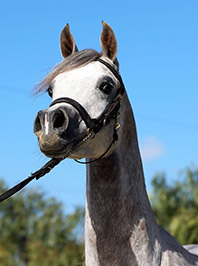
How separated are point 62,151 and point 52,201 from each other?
86.9 feet

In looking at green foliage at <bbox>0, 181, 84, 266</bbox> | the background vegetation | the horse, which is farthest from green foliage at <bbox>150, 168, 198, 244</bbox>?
the horse

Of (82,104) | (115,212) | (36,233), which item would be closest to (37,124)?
(82,104)

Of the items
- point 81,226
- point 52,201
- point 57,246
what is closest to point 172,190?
point 57,246

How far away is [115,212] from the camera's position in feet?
11.1

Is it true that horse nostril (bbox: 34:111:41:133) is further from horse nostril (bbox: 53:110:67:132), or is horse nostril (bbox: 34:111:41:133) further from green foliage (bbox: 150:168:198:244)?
green foliage (bbox: 150:168:198:244)

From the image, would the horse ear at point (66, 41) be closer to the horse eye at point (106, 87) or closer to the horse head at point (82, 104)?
the horse head at point (82, 104)

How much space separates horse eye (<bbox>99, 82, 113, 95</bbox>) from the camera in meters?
3.42

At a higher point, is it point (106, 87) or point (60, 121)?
point (106, 87)

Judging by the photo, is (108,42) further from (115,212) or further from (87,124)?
(115,212)

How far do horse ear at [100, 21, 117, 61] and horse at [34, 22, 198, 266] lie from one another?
0.15 meters

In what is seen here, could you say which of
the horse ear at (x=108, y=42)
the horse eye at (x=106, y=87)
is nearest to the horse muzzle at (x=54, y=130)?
the horse eye at (x=106, y=87)

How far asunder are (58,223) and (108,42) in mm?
20300

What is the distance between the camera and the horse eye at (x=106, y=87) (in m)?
3.42

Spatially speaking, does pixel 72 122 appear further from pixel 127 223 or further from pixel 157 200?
pixel 157 200
